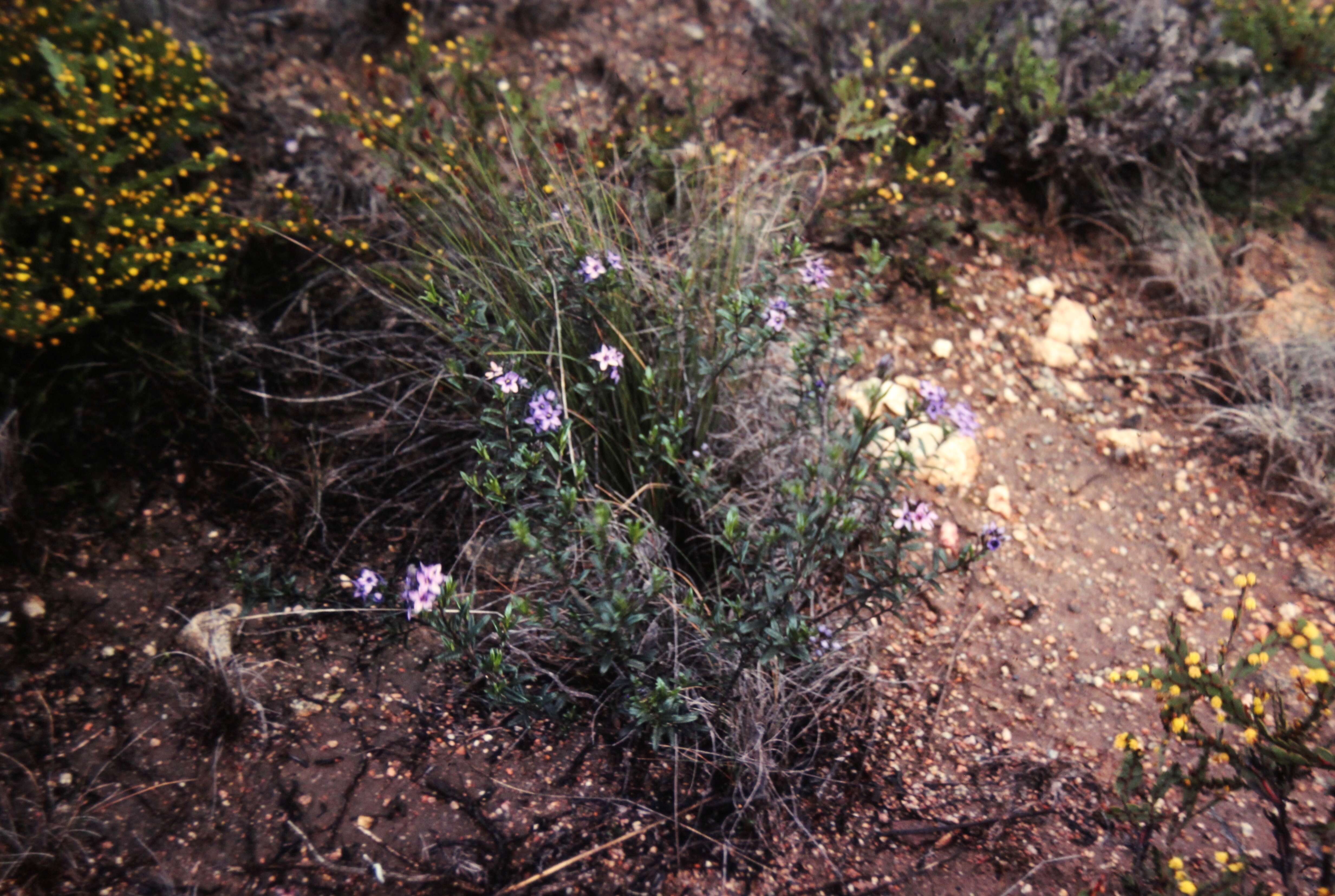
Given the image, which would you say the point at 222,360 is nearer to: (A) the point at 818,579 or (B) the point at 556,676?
(B) the point at 556,676

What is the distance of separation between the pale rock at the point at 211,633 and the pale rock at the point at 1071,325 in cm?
302

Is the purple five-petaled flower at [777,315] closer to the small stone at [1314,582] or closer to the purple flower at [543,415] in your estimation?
the purple flower at [543,415]

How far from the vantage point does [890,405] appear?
9.46ft

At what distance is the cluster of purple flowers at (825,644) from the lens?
2.06m

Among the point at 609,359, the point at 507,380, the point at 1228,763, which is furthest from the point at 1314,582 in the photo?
the point at 507,380

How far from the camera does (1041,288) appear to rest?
3.39 m

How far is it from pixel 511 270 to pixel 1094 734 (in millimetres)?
2023

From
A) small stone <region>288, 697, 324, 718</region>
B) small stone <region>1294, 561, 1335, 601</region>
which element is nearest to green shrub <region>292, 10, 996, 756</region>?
small stone <region>288, 697, 324, 718</region>

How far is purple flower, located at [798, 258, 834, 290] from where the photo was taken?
224 cm

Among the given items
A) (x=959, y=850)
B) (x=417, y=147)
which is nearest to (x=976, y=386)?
(x=959, y=850)

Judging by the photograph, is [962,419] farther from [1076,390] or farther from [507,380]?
[1076,390]

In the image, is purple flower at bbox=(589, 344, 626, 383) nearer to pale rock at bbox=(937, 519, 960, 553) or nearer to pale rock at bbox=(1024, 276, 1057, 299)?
pale rock at bbox=(937, 519, 960, 553)

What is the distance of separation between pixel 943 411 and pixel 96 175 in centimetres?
257

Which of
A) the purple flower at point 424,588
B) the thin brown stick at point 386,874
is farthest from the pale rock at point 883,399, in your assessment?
the thin brown stick at point 386,874
